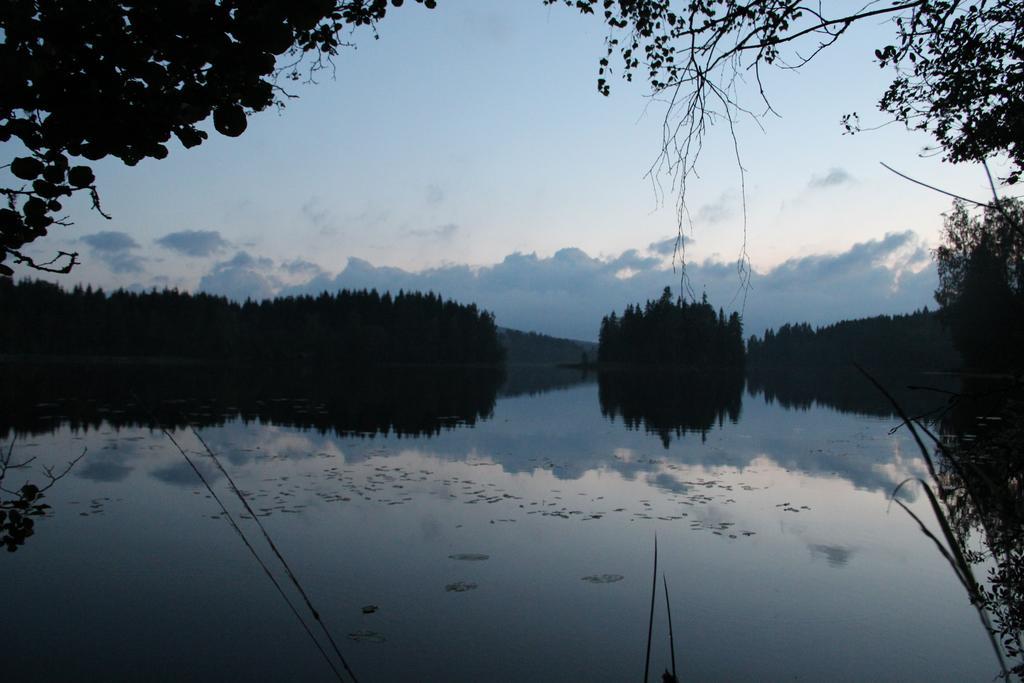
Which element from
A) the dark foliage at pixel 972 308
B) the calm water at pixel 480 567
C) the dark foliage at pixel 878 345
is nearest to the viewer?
the calm water at pixel 480 567

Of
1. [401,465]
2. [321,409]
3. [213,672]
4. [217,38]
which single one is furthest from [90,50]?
[321,409]

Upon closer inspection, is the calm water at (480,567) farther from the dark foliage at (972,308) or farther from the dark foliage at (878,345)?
the dark foliage at (878,345)

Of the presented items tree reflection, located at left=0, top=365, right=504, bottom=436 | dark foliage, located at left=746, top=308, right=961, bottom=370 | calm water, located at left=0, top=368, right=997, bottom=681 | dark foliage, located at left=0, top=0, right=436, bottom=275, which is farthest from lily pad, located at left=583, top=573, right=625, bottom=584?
dark foliage, located at left=746, top=308, right=961, bottom=370

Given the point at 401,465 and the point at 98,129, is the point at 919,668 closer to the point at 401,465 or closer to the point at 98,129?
the point at 98,129

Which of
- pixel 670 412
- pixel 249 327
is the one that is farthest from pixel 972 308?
pixel 249 327

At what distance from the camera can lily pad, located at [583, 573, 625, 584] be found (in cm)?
955

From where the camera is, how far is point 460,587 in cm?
921

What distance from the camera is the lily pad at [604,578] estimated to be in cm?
955

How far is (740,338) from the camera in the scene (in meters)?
138

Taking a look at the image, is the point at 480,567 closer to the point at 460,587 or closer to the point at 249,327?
the point at 460,587

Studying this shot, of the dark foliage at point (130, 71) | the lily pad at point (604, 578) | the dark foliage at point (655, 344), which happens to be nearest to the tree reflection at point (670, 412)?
the lily pad at point (604, 578)

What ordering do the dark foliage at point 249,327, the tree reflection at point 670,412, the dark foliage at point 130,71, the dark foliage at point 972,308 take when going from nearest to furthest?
the dark foliage at point 130,71 → the tree reflection at point 670,412 → the dark foliage at point 972,308 → the dark foliage at point 249,327

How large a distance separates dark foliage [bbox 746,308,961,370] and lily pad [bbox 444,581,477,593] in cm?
8662

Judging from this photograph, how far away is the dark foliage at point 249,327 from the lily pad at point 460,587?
359 feet
